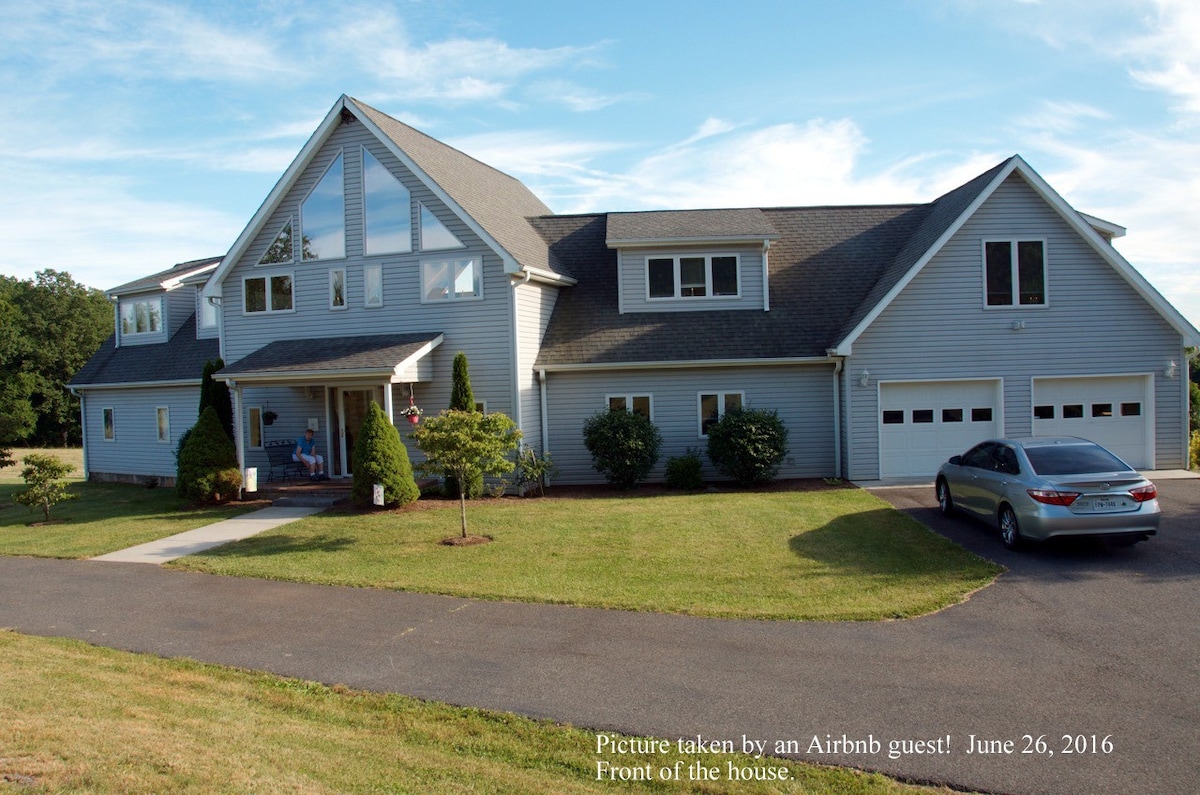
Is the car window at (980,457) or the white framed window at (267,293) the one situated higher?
the white framed window at (267,293)

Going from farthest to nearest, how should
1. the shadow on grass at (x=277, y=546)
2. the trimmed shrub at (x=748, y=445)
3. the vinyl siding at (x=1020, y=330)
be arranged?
the vinyl siding at (x=1020, y=330), the trimmed shrub at (x=748, y=445), the shadow on grass at (x=277, y=546)

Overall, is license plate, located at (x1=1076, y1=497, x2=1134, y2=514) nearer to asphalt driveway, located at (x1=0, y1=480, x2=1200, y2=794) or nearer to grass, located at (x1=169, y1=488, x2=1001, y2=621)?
asphalt driveway, located at (x1=0, y1=480, x2=1200, y2=794)

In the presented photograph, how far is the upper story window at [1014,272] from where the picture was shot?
19109 millimetres

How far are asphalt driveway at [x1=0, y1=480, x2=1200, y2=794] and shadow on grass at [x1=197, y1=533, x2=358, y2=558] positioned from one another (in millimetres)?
1814

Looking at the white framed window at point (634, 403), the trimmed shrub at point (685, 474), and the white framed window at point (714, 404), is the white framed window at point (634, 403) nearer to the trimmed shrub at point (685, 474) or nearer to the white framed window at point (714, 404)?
the white framed window at point (714, 404)

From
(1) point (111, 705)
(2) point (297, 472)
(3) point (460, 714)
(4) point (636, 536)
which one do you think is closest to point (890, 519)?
(4) point (636, 536)

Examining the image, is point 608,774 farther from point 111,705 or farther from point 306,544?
point 306,544

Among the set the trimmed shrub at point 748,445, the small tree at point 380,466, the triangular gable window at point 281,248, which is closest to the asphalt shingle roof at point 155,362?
the triangular gable window at point 281,248

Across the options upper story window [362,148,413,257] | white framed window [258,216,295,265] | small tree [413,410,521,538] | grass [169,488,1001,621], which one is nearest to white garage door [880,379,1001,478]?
grass [169,488,1001,621]

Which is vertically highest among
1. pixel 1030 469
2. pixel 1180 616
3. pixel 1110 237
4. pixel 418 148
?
pixel 418 148

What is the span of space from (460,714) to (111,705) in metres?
2.73

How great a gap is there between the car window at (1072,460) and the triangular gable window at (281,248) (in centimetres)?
1767

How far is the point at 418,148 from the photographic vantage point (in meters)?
21.1

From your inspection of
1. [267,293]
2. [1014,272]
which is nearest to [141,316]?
[267,293]
